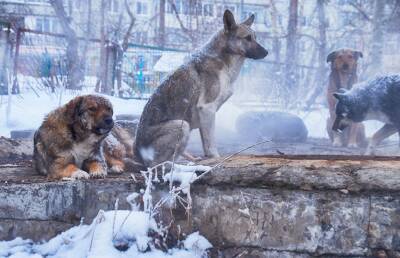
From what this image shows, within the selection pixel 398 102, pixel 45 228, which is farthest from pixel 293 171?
pixel 398 102

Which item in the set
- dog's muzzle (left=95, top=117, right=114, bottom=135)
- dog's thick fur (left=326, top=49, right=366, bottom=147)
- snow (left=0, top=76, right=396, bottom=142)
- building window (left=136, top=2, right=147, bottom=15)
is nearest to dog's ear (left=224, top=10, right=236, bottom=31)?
dog's muzzle (left=95, top=117, right=114, bottom=135)

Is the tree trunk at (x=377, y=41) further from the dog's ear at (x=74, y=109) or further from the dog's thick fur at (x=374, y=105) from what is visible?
the dog's ear at (x=74, y=109)

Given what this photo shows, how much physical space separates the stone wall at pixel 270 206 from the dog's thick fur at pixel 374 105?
481 centimetres

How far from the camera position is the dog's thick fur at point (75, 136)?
14.1ft

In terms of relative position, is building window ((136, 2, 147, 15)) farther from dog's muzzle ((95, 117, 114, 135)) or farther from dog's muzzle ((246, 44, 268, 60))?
dog's muzzle ((95, 117, 114, 135))

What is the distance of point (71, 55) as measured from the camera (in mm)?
17781

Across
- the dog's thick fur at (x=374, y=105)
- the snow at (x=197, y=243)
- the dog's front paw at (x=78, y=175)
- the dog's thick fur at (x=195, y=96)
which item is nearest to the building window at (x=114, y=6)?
the dog's thick fur at (x=374, y=105)

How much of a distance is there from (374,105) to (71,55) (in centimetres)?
1211

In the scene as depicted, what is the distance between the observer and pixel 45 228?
3.77 metres

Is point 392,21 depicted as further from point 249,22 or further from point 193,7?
point 249,22

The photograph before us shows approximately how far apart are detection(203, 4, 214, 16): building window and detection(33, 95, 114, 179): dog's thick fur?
1627 centimetres

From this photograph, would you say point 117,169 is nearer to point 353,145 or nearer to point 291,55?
point 353,145

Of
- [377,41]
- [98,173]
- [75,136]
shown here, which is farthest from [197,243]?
[377,41]

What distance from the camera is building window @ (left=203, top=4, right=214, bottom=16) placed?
20.2m
